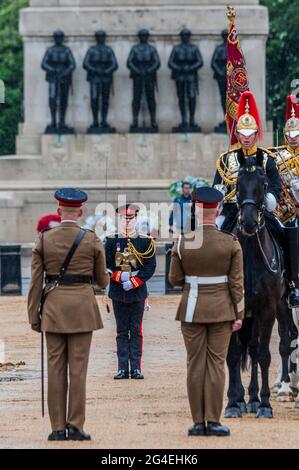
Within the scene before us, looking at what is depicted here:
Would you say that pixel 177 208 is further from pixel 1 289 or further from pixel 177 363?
pixel 177 363

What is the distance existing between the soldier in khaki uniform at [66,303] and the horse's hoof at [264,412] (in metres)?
2.00

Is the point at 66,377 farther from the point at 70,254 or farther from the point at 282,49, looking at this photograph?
the point at 282,49

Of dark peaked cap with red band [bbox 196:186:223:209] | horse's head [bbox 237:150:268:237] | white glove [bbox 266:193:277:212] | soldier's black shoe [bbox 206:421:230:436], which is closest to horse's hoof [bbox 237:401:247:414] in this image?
horse's head [bbox 237:150:268:237]

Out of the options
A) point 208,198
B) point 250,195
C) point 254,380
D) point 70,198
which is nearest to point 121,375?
point 254,380

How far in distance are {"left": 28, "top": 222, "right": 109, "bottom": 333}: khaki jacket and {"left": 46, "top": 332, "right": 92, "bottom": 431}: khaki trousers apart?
4.9 inches

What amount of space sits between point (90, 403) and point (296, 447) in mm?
3600

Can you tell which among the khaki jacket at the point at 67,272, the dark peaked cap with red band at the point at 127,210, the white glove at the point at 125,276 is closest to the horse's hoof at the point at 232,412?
the khaki jacket at the point at 67,272

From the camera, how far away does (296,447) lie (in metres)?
13.1

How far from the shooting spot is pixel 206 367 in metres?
14.0

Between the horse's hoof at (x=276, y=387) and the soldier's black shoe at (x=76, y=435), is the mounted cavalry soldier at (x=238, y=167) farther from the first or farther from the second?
the soldier's black shoe at (x=76, y=435)

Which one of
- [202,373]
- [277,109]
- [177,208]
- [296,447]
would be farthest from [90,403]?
[277,109]

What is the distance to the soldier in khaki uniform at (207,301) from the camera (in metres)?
13.9

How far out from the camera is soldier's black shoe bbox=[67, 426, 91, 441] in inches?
534

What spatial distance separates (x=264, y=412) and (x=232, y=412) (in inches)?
10.9
